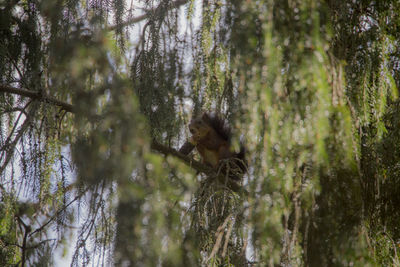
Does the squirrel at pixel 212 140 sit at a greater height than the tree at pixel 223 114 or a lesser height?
greater

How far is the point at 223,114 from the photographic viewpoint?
6.30 feet

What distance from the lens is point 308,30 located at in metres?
1.00

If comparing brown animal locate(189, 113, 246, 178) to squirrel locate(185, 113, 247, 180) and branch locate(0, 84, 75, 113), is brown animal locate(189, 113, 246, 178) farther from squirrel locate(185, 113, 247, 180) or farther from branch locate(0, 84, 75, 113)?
branch locate(0, 84, 75, 113)

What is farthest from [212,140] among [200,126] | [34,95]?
[34,95]

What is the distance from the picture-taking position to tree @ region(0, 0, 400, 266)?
95 cm

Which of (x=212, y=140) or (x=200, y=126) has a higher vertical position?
(x=200, y=126)

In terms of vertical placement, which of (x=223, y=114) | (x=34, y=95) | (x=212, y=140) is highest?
(x=212, y=140)

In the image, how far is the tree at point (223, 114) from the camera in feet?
3.12

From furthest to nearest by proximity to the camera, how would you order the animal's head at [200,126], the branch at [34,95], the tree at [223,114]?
1. the animal's head at [200,126]
2. the branch at [34,95]
3. the tree at [223,114]

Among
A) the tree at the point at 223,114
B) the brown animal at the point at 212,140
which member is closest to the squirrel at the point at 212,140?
the brown animal at the point at 212,140

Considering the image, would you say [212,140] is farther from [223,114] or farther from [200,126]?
[223,114]

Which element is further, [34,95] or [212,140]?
[212,140]

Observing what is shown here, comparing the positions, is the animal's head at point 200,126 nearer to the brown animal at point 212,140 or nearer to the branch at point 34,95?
the brown animal at point 212,140

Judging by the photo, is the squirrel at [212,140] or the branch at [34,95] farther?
the squirrel at [212,140]
